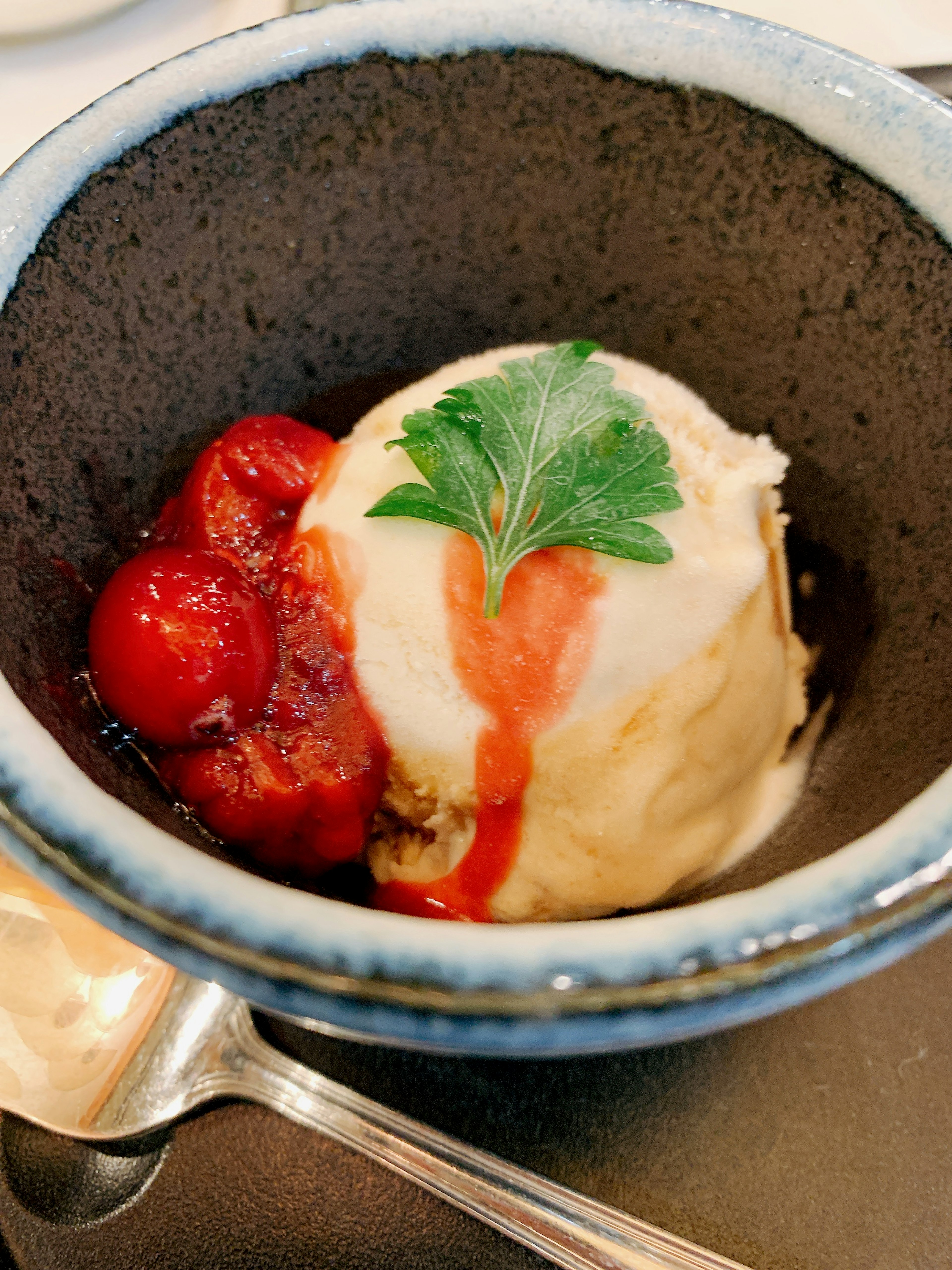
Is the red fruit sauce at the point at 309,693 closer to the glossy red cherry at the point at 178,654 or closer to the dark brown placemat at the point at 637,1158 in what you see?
the glossy red cherry at the point at 178,654

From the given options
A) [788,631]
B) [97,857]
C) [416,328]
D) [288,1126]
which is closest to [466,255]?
[416,328]

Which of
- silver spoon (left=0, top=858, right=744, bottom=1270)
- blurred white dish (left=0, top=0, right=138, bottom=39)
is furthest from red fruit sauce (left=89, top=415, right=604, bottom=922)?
blurred white dish (left=0, top=0, right=138, bottom=39)

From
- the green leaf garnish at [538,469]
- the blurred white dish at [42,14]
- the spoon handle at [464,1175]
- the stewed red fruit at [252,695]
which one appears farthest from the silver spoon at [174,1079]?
the blurred white dish at [42,14]

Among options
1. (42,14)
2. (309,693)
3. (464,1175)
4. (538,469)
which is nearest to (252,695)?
(309,693)

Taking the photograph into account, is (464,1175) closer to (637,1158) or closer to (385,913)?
(637,1158)

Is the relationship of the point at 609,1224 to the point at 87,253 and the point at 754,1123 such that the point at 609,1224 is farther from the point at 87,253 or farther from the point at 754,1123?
the point at 87,253

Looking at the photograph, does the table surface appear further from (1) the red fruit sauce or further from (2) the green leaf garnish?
(2) the green leaf garnish
